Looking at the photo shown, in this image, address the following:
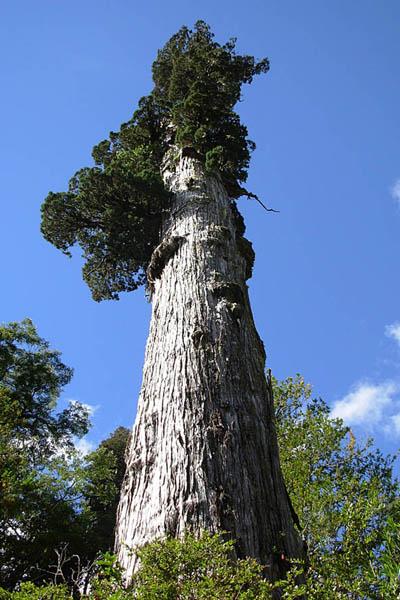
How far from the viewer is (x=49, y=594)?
297cm

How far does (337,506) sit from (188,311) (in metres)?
4.12

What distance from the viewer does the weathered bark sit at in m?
4.01

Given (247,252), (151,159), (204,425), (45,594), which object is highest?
(151,159)

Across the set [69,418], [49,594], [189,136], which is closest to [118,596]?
[49,594]

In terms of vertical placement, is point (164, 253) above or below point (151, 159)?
below

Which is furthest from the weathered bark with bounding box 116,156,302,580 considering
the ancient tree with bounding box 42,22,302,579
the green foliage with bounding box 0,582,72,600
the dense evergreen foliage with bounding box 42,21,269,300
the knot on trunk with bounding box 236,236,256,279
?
the dense evergreen foliage with bounding box 42,21,269,300

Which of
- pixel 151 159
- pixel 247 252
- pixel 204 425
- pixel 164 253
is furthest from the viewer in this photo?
pixel 151 159

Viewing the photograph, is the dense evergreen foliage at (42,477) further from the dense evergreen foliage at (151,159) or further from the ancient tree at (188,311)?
the dense evergreen foliage at (151,159)

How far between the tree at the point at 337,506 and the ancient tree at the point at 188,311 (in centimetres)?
54

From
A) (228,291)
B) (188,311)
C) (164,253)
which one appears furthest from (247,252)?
(188,311)

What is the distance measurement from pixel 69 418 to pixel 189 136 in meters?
10.2

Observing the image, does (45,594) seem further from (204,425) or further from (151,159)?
(151,159)

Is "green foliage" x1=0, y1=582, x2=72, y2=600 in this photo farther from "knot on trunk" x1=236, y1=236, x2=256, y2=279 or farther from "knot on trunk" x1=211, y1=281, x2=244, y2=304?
"knot on trunk" x1=236, y1=236, x2=256, y2=279

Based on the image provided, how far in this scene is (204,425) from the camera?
460cm
